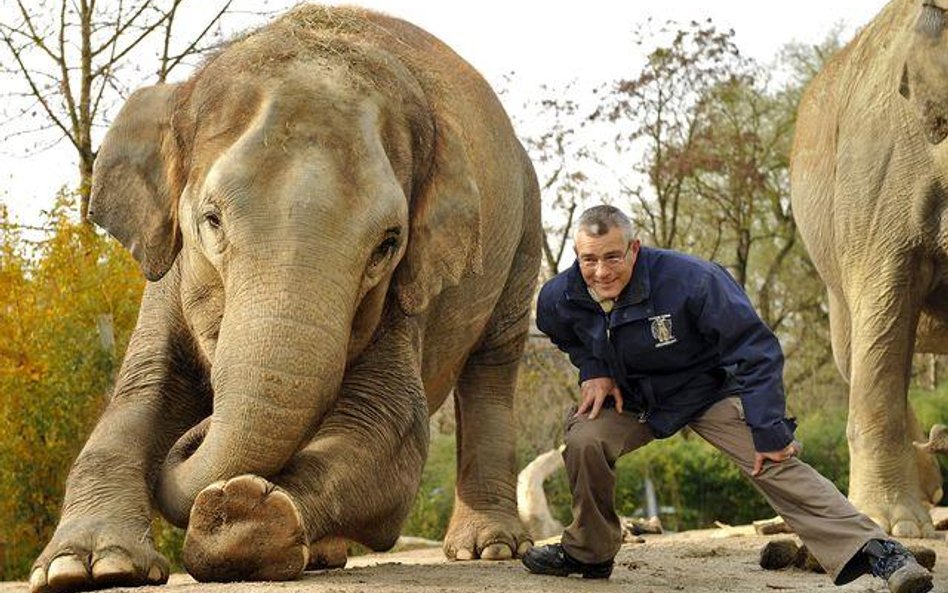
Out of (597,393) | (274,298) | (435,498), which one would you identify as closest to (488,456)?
(597,393)

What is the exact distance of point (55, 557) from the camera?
5910 mm

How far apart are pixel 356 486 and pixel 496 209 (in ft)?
11.0

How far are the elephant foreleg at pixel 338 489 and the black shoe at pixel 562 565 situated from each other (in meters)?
0.66

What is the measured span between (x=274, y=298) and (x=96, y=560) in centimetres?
109

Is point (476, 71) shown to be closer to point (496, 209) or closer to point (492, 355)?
point (496, 209)

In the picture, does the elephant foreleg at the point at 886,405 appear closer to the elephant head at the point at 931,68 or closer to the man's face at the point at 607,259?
the elephant head at the point at 931,68

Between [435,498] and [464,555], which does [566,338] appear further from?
[435,498]

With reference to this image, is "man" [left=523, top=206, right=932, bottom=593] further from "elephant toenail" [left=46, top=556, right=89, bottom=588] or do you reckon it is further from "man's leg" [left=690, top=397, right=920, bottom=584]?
"elephant toenail" [left=46, top=556, right=89, bottom=588]

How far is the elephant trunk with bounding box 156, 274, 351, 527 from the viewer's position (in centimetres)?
593

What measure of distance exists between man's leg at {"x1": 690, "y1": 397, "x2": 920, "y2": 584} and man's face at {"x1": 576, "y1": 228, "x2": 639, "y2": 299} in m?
0.75

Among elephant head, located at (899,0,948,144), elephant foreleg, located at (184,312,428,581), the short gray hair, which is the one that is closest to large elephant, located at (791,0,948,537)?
elephant head, located at (899,0,948,144)

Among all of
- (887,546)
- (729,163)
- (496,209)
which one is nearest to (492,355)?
(496,209)

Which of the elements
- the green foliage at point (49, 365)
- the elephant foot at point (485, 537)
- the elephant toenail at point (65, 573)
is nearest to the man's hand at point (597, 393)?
the elephant toenail at point (65, 573)

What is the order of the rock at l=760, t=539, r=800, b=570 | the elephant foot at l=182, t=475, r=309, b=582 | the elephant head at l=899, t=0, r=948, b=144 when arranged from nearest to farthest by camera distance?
the elephant foot at l=182, t=475, r=309, b=582 < the rock at l=760, t=539, r=800, b=570 < the elephant head at l=899, t=0, r=948, b=144
